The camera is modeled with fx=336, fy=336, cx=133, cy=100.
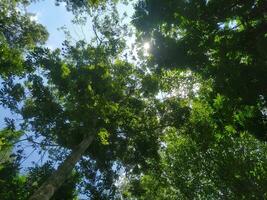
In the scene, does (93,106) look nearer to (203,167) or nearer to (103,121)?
(103,121)

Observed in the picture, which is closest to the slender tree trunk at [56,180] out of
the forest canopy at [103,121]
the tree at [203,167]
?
the forest canopy at [103,121]

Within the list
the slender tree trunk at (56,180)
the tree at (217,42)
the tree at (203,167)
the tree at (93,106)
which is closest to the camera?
the tree at (217,42)

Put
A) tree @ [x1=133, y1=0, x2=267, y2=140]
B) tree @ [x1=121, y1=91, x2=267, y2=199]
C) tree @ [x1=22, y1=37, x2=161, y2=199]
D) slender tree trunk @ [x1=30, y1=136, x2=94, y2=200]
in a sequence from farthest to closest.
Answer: tree @ [x1=121, y1=91, x2=267, y2=199] < tree @ [x1=22, y1=37, x2=161, y2=199] < slender tree trunk @ [x1=30, y1=136, x2=94, y2=200] < tree @ [x1=133, y1=0, x2=267, y2=140]

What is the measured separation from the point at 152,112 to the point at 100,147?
4.84 metres

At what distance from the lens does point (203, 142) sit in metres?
25.9

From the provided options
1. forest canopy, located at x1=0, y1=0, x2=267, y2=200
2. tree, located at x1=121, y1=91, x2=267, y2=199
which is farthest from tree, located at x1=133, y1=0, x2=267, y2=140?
tree, located at x1=121, y1=91, x2=267, y2=199

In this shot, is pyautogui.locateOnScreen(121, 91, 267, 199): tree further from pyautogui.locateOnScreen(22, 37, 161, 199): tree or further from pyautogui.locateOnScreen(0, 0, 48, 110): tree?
pyautogui.locateOnScreen(0, 0, 48, 110): tree

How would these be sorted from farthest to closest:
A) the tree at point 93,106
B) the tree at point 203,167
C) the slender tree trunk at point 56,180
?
the tree at point 203,167, the tree at point 93,106, the slender tree trunk at point 56,180

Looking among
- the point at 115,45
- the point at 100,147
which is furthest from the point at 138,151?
the point at 115,45

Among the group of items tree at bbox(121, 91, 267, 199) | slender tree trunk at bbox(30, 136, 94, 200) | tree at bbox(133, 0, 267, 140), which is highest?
tree at bbox(121, 91, 267, 199)

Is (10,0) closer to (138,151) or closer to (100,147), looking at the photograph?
(100,147)

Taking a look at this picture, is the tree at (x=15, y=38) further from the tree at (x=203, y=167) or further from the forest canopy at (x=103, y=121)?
the tree at (x=203, y=167)

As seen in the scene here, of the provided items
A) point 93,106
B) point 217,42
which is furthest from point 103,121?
point 217,42

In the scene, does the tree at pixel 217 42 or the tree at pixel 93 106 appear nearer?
the tree at pixel 217 42
